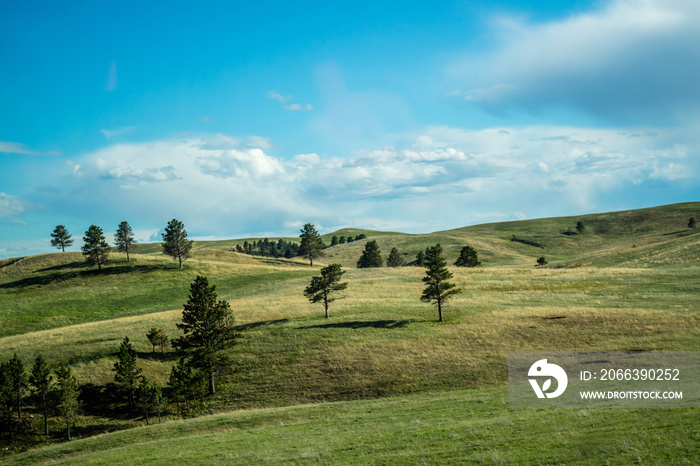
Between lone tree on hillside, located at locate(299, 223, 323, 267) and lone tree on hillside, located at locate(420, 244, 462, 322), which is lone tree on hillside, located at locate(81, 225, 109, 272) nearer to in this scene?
lone tree on hillside, located at locate(299, 223, 323, 267)

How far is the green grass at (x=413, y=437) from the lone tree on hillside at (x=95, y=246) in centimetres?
7783

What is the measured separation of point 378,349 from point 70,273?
276ft

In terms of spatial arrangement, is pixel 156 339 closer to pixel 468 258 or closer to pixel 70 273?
pixel 70 273

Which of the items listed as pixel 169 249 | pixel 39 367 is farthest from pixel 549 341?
pixel 169 249

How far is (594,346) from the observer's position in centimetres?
3803

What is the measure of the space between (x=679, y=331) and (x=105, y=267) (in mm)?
106837

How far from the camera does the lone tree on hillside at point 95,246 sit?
96519 mm

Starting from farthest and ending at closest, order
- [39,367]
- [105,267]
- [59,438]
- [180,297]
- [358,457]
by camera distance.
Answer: [105,267] → [180,297] → [39,367] → [59,438] → [358,457]

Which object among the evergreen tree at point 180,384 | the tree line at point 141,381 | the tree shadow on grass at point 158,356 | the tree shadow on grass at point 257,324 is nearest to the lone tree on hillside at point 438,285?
the tree shadow on grass at point 257,324

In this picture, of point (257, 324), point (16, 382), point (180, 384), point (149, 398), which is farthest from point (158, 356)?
point (16, 382)

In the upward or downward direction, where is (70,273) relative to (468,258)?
upward

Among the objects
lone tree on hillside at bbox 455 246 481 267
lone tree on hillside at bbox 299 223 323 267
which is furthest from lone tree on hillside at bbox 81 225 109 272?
lone tree on hillside at bbox 455 246 481 267

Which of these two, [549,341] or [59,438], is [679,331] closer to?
[549,341]

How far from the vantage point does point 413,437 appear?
19859 millimetres
